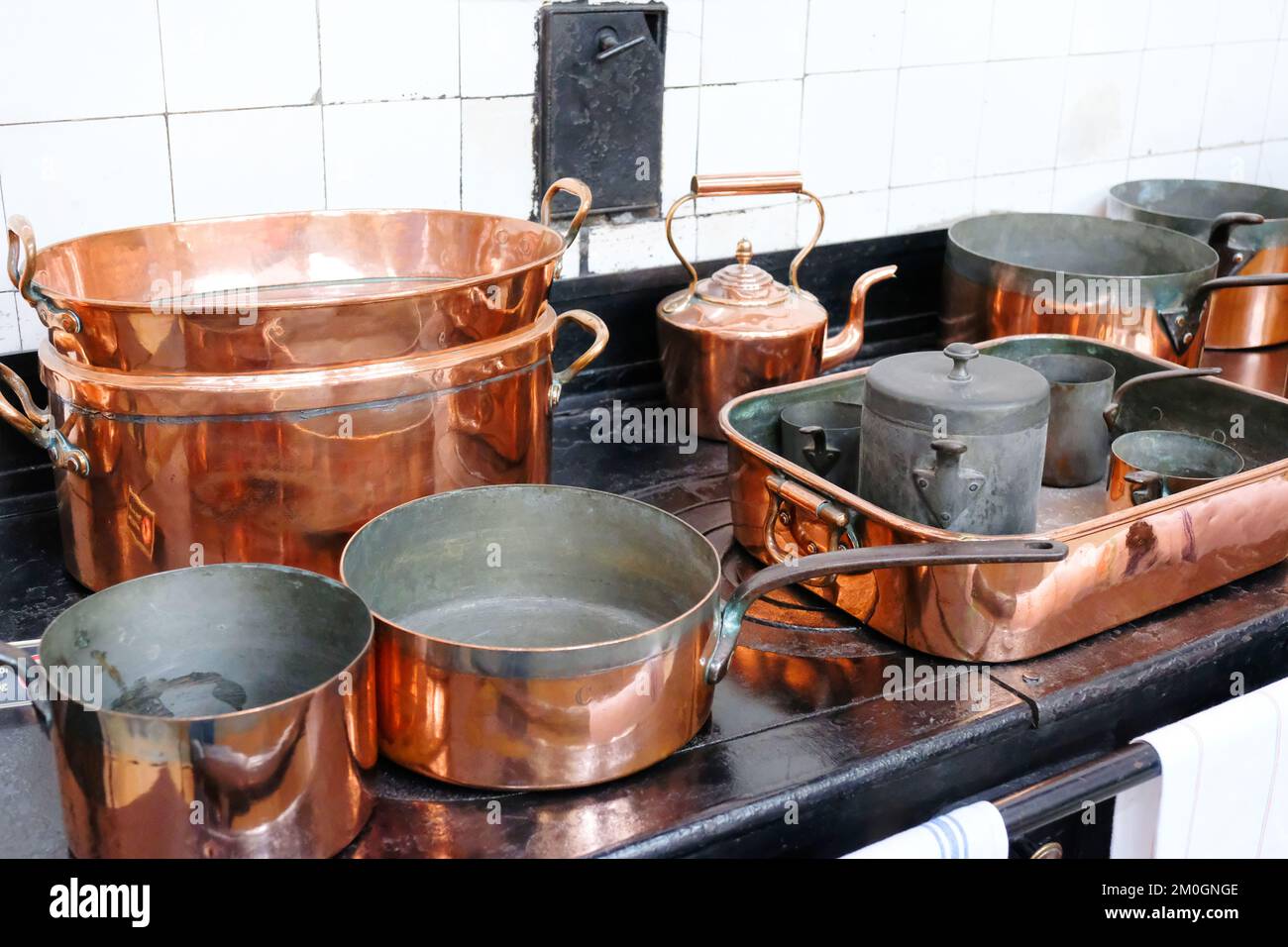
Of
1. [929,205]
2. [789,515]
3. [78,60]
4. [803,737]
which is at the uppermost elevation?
[78,60]

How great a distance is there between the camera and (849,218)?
6.86 feet

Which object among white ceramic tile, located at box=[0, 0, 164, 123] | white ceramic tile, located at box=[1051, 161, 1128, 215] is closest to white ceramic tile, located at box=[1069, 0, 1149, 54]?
white ceramic tile, located at box=[1051, 161, 1128, 215]

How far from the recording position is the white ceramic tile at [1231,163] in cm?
251

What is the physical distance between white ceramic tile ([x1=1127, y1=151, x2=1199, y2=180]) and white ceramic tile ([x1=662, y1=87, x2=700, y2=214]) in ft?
3.12

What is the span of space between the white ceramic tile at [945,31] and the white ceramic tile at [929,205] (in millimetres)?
193

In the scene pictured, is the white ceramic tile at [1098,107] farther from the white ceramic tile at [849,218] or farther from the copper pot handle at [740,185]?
the copper pot handle at [740,185]

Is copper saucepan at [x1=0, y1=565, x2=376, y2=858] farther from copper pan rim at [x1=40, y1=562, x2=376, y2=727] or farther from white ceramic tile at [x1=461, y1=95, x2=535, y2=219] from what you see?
white ceramic tile at [x1=461, y1=95, x2=535, y2=219]

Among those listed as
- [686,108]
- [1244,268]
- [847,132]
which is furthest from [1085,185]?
[686,108]

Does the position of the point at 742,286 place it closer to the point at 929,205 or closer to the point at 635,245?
the point at 635,245

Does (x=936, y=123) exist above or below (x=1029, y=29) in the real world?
below

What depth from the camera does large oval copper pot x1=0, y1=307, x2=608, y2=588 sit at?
47.4 inches

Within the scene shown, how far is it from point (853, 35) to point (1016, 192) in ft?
1.50

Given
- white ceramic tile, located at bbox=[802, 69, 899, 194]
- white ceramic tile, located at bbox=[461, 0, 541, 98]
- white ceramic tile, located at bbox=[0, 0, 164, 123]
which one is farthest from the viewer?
white ceramic tile, located at bbox=[802, 69, 899, 194]
